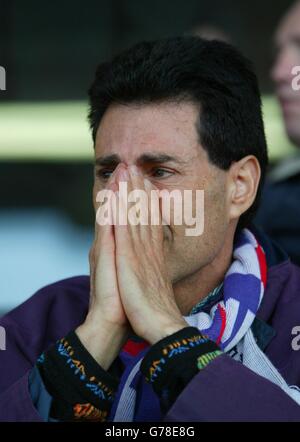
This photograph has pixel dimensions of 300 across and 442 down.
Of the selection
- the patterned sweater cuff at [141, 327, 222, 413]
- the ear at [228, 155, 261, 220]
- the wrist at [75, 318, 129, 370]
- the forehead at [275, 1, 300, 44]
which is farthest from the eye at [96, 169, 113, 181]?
the forehead at [275, 1, 300, 44]

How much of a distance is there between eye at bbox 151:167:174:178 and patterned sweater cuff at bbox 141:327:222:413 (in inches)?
19.2

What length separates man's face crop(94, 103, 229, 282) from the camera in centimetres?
202

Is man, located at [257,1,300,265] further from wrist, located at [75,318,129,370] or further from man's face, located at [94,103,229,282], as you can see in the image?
wrist, located at [75,318,129,370]

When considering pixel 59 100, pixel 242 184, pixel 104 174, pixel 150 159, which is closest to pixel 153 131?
pixel 150 159

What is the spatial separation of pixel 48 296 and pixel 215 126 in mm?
626

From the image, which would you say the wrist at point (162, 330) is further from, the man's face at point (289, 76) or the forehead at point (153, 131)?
the man's face at point (289, 76)

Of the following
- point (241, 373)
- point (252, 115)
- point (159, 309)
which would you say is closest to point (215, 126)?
point (252, 115)

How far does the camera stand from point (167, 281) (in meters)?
1.91

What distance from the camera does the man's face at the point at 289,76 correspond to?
9.58 ft

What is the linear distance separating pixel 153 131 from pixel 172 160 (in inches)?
3.3

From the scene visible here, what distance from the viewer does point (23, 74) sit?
15.0ft

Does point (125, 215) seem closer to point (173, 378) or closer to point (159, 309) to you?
point (159, 309)

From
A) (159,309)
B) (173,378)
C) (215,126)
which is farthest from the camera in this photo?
(215,126)

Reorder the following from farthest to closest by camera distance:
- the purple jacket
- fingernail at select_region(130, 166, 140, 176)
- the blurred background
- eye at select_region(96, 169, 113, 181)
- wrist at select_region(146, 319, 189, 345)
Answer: the blurred background, eye at select_region(96, 169, 113, 181), fingernail at select_region(130, 166, 140, 176), wrist at select_region(146, 319, 189, 345), the purple jacket
